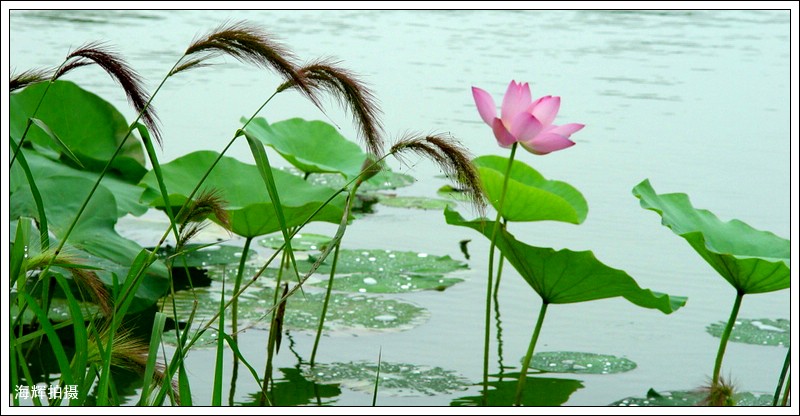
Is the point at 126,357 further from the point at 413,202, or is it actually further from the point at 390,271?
the point at 413,202

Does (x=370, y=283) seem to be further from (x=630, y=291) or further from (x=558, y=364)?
(x=630, y=291)

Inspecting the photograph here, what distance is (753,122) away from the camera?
4520 mm

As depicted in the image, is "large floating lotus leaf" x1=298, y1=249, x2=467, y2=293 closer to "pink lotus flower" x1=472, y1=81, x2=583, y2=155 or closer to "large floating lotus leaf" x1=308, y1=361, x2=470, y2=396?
"large floating lotus leaf" x1=308, y1=361, x2=470, y2=396

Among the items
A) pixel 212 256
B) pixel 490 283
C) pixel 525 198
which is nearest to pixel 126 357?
pixel 490 283

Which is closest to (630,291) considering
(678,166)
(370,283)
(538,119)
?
(538,119)

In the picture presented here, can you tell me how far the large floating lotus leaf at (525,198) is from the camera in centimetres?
219

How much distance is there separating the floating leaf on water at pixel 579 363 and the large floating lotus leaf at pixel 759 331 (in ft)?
1.11

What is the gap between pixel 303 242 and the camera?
293 centimetres

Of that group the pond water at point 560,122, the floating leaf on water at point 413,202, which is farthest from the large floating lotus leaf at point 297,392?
the floating leaf on water at point 413,202

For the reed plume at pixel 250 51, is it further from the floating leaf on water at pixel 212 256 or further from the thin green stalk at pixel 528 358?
the floating leaf on water at pixel 212 256

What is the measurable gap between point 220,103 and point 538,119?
3.09 meters

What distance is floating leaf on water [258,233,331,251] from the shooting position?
9.45 feet

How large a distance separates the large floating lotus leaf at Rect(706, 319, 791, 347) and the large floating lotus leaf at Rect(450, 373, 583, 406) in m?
0.51

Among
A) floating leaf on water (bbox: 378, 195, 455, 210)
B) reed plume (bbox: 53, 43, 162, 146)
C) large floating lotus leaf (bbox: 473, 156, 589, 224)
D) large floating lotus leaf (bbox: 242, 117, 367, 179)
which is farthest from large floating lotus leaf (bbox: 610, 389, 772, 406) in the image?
floating leaf on water (bbox: 378, 195, 455, 210)
